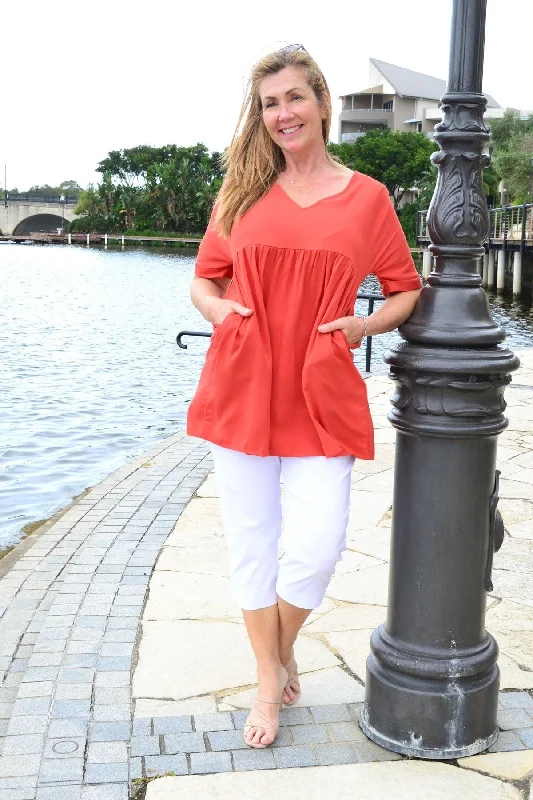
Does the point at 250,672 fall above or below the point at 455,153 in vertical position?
below

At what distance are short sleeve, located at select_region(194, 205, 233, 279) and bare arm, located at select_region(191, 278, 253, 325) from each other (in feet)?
0.09

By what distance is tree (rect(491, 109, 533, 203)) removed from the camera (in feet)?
197

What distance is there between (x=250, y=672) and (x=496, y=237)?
41769 mm

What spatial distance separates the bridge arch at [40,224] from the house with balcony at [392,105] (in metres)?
34.8

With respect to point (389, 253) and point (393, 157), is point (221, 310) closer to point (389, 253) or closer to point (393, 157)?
point (389, 253)

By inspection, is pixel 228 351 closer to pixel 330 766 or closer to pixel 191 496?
pixel 330 766

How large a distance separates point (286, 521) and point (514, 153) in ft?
204

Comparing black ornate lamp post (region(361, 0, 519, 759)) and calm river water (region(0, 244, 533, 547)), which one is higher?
black ornate lamp post (region(361, 0, 519, 759))

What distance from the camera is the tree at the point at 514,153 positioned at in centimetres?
6000

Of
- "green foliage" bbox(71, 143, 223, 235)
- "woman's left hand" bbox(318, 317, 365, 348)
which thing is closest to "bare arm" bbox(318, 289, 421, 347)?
"woman's left hand" bbox(318, 317, 365, 348)

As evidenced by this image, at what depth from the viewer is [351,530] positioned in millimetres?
5023

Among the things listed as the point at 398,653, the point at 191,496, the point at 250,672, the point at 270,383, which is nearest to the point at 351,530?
the point at 191,496

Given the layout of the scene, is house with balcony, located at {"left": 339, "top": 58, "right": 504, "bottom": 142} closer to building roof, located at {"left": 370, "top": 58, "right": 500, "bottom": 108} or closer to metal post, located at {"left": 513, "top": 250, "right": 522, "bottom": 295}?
building roof, located at {"left": 370, "top": 58, "right": 500, "bottom": 108}

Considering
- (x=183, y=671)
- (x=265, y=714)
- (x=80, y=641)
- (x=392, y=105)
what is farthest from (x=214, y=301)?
(x=392, y=105)
